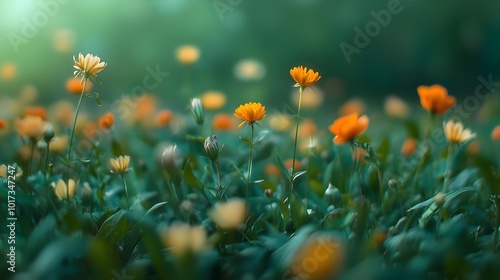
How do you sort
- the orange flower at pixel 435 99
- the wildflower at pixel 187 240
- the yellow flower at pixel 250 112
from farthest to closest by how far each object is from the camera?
1. the orange flower at pixel 435 99
2. the yellow flower at pixel 250 112
3. the wildflower at pixel 187 240

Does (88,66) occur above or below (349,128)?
above

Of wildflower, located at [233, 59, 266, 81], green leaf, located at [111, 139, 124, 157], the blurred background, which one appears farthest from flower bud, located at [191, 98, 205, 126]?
wildflower, located at [233, 59, 266, 81]

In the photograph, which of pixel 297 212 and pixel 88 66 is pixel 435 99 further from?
pixel 88 66

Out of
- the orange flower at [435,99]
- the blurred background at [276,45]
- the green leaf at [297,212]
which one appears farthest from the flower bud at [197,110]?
the blurred background at [276,45]

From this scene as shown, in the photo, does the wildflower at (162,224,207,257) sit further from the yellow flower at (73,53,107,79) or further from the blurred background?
the blurred background

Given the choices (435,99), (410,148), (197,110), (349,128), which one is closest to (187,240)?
(349,128)

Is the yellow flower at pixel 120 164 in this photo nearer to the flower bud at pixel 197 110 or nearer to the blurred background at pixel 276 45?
the flower bud at pixel 197 110
